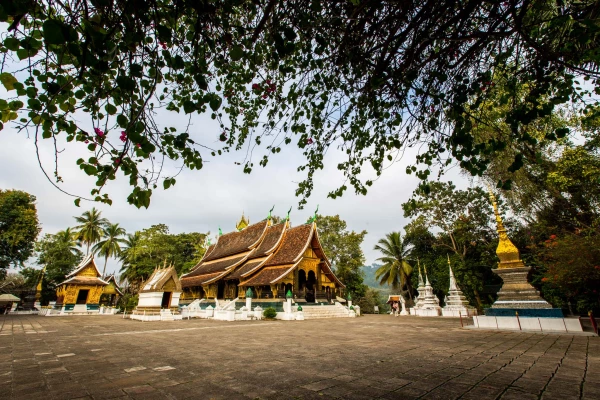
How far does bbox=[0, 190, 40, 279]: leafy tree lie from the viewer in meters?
22.9

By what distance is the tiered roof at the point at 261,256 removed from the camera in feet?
62.5

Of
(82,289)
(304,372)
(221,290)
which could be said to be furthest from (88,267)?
(304,372)

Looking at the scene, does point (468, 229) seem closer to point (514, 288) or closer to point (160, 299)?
point (514, 288)

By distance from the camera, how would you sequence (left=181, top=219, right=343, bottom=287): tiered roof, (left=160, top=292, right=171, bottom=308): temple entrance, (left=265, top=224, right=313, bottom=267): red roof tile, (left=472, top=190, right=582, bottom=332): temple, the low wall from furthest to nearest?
1. (left=265, top=224, right=313, bottom=267): red roof tile
2. (left=181, top=219, right=343, bottom=287): tiered roof
3. (left=160, top=292, right=171, bottom=308): temple entrance
4. (left=472, top=190, right=582, bottom=332): temple
5. the low wall

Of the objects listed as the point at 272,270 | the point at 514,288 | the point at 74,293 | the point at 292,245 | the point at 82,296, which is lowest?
the point at 82,296

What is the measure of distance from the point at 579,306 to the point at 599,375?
19.7m

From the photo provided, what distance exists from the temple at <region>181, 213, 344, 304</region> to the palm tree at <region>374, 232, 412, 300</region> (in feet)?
32.5

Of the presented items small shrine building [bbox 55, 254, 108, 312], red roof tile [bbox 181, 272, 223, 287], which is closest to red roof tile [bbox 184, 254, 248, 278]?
red roof tile [bbox 181, 272, 223, 287]

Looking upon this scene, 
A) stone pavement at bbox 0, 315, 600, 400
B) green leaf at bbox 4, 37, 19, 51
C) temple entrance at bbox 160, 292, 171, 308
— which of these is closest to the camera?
green leaf at bbox 4, 37, 19, 51

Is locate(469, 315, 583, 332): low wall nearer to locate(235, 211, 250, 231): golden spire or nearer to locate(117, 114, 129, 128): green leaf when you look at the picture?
locate(117, 114, 129, 128): green leaf

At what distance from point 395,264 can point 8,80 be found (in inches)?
1195

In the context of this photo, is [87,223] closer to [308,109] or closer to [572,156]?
[308,109]

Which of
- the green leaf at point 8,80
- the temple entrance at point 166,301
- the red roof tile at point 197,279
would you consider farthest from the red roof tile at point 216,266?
the green leaf at point 8,80

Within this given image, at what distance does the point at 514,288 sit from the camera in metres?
10.3
